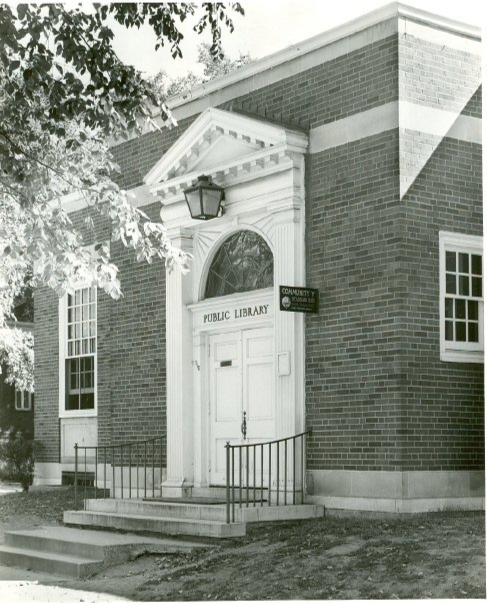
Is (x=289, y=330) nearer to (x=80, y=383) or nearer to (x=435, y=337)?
(x=435, y=337)

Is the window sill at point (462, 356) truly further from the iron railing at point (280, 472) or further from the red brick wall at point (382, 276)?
the iron railing at point (280, 472)

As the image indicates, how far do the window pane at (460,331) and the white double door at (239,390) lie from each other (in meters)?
2.29

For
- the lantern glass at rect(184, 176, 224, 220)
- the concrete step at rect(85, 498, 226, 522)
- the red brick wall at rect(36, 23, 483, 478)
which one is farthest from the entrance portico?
the concrete step at rect(85, 498, 226, 522)

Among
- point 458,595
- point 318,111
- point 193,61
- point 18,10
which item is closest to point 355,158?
point 318,111

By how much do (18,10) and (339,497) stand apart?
5845mm

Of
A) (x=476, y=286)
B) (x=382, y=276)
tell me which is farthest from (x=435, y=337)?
(x=382, y=276)

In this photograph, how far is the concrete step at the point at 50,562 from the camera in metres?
11.2

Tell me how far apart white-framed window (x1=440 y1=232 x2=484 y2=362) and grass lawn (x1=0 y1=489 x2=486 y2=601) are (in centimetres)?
173

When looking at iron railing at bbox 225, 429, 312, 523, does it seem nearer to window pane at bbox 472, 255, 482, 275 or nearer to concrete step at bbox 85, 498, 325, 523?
concrete step at bbox 85, 498, 325, 523

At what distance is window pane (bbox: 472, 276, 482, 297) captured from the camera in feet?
38.1

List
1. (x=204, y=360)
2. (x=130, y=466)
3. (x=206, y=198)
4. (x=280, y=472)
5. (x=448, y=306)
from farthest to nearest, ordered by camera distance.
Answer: (x=204, y=360)
(x=130, y=466)
(x=206, y=198)
(x=280, y=472)
(x=448, y=306)

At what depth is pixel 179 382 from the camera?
554 inches

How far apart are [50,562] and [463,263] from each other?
5.34m

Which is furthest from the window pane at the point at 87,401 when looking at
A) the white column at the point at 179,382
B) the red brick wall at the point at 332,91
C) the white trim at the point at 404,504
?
the white trim at the point at 404,504
